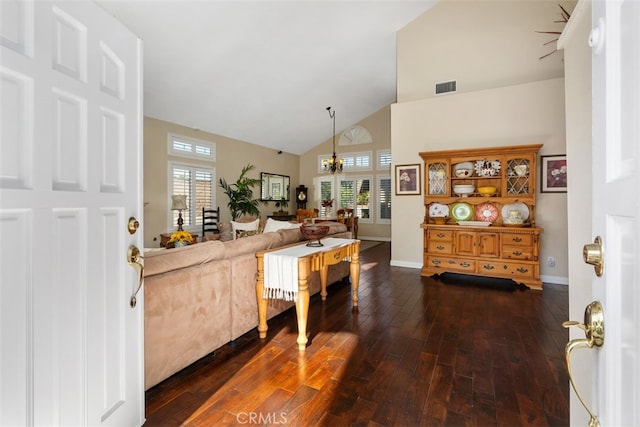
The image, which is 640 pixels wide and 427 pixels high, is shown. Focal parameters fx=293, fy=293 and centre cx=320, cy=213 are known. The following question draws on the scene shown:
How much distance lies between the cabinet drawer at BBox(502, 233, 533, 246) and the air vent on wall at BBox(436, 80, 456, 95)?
2.62 metres

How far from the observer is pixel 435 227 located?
15.0 ft

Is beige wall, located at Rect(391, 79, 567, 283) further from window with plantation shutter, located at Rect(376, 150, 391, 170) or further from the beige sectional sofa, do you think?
window with plantation shutter, located at Rect(376, 150, 391, 170)

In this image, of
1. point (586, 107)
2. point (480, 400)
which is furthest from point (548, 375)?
point (586, 107)

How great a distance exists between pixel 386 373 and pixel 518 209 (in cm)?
378

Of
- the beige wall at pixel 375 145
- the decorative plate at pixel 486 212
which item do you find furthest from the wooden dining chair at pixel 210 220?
the decorative plate at pixel 486 212

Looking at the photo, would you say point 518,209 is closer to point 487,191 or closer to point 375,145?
point 487,191

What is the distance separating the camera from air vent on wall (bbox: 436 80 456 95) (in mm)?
5039

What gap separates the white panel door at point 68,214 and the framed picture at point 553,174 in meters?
5.09

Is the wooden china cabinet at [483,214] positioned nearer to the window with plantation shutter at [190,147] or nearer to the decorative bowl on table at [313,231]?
the decorative bowl on table at [313,231]

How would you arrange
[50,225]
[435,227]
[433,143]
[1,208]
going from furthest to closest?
[433,143] → [435,227] → [50,225] → [1,208]

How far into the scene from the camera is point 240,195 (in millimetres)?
7734

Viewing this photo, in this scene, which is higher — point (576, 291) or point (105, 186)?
point (105, 186)

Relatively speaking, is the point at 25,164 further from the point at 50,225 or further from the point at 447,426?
the point at 447,426

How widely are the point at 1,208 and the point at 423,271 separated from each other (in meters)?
4.70
